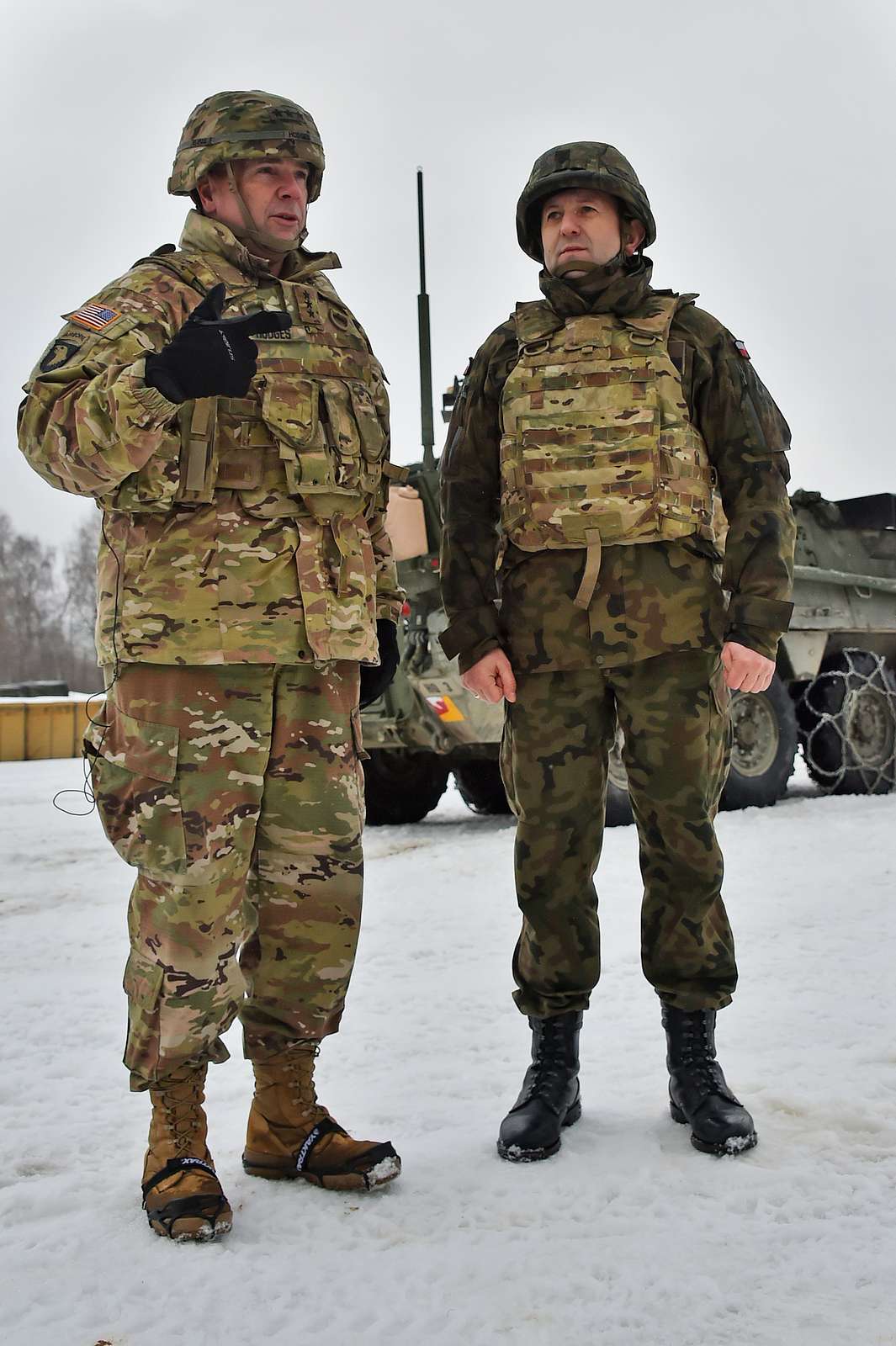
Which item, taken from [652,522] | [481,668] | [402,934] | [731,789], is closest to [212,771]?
[481,668]

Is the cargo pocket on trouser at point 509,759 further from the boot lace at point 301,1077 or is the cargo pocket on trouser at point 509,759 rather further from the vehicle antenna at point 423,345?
the vehicle antenna at point 423,345

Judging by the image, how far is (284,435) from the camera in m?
2.34

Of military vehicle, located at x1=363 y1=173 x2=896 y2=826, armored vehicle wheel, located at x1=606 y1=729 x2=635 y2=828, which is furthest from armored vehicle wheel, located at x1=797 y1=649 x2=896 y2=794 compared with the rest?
armored vehicle wheel, located at x1=606 y1=729 x2=635 y2=828

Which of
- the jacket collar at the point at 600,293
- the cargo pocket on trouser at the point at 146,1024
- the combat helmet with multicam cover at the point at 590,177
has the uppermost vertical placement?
the combat helmet with multicam cover at the point at 590,177

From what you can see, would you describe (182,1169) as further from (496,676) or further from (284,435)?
(284,435)

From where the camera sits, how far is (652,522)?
2.56 meters

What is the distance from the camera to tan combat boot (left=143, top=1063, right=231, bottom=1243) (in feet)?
6.72

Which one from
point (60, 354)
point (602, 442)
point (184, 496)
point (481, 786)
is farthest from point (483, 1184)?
point (481, 786)

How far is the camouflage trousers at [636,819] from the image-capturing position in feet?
8.39

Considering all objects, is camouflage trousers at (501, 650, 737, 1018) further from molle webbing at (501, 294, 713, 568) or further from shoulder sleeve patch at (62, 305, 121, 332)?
shoulder sleeve patch at (62, 305, 121, 332)

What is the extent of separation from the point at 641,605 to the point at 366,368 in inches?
29.6

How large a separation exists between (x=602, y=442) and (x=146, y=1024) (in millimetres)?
1454

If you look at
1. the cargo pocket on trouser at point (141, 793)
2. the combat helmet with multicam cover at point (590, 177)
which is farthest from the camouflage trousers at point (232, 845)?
the combat helmet with multicam cover at point (590, 177)

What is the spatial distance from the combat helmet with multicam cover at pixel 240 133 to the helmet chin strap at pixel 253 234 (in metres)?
0.04
